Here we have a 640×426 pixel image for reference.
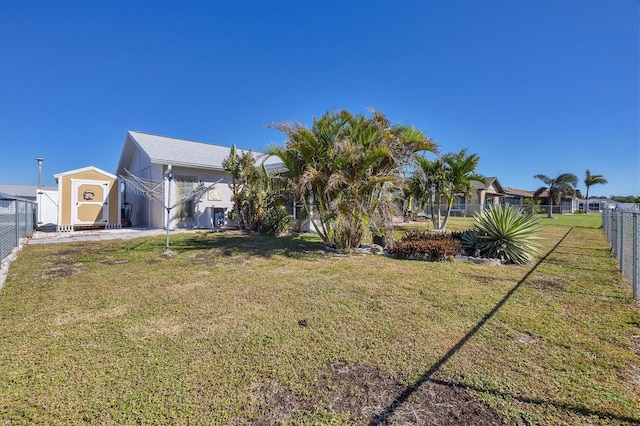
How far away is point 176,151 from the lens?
16016 millimetres

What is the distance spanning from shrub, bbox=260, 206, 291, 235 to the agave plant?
7.92m

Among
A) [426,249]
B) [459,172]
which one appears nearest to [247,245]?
[426,249]

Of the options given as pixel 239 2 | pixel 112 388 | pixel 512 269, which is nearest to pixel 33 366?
pixel 112 388

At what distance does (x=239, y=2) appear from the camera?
10617 mm

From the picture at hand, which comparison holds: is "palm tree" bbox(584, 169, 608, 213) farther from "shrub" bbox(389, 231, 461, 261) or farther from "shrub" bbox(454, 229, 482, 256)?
"shrub" bbox(389, 231, 461, 261)

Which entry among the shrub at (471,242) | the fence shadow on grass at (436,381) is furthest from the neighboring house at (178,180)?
the fence shadow on grass at (436,381)

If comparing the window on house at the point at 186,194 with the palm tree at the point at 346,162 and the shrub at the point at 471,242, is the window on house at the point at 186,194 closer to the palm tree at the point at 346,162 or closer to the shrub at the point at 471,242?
the palm tree at the point at 346,162

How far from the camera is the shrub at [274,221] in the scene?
42.5 ft

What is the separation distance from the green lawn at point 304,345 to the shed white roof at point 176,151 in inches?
350

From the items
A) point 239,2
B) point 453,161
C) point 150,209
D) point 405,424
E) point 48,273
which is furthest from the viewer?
point 150,209

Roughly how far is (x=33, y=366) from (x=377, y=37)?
46.9 ft

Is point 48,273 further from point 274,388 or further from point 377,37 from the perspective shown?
point 377,37

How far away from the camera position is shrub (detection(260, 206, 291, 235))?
1297cm

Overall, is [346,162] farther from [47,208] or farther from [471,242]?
[47,208]
